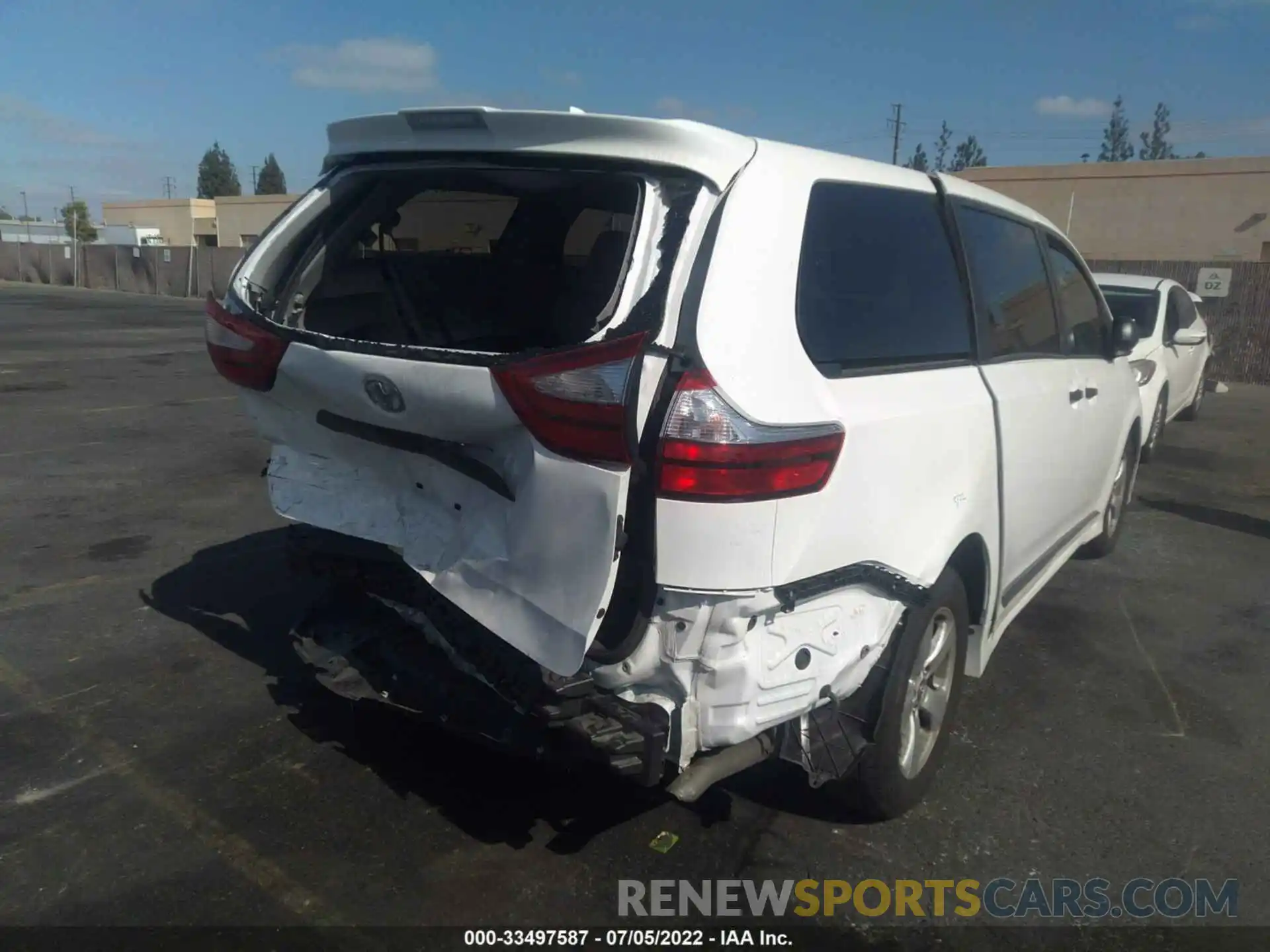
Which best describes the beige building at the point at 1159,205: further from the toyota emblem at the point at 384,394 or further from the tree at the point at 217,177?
the tree at the point at 217,177

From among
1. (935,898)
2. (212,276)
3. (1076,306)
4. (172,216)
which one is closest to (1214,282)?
(1076,306)

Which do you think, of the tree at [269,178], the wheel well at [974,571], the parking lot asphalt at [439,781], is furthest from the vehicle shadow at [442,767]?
the tree at [269,178]

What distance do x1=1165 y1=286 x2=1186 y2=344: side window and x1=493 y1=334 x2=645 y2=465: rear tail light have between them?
28.3ft

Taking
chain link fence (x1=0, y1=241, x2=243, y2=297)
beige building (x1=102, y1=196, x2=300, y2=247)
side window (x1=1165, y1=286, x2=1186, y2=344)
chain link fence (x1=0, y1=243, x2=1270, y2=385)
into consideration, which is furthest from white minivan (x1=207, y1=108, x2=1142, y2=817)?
beige building (x1=102, y1=196, x2=300, y2=247)

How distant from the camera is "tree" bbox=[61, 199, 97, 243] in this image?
7375cm

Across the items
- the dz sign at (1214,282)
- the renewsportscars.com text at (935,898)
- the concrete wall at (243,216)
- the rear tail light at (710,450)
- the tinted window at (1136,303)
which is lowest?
the renewsportscars.com text at (935,898)

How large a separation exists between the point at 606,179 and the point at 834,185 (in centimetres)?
67

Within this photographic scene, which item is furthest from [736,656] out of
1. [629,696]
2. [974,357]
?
[974,357]

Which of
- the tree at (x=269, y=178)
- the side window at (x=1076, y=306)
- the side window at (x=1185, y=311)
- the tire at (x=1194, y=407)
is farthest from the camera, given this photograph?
the tree at (x=269, y=178)

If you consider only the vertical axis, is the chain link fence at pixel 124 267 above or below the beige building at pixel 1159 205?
below

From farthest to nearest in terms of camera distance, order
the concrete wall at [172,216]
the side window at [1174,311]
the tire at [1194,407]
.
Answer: the concrete wall at [172,216] → the tire at [1194,407] → the side window at [1174,311]

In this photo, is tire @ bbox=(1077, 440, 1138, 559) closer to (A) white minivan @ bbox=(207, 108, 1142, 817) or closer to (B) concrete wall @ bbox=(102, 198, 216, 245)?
(A) white minivan @ bbox=(207, 108, 1142, 817)

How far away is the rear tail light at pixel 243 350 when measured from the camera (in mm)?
3002

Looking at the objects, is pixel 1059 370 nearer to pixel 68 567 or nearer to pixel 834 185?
pixel 834 185
